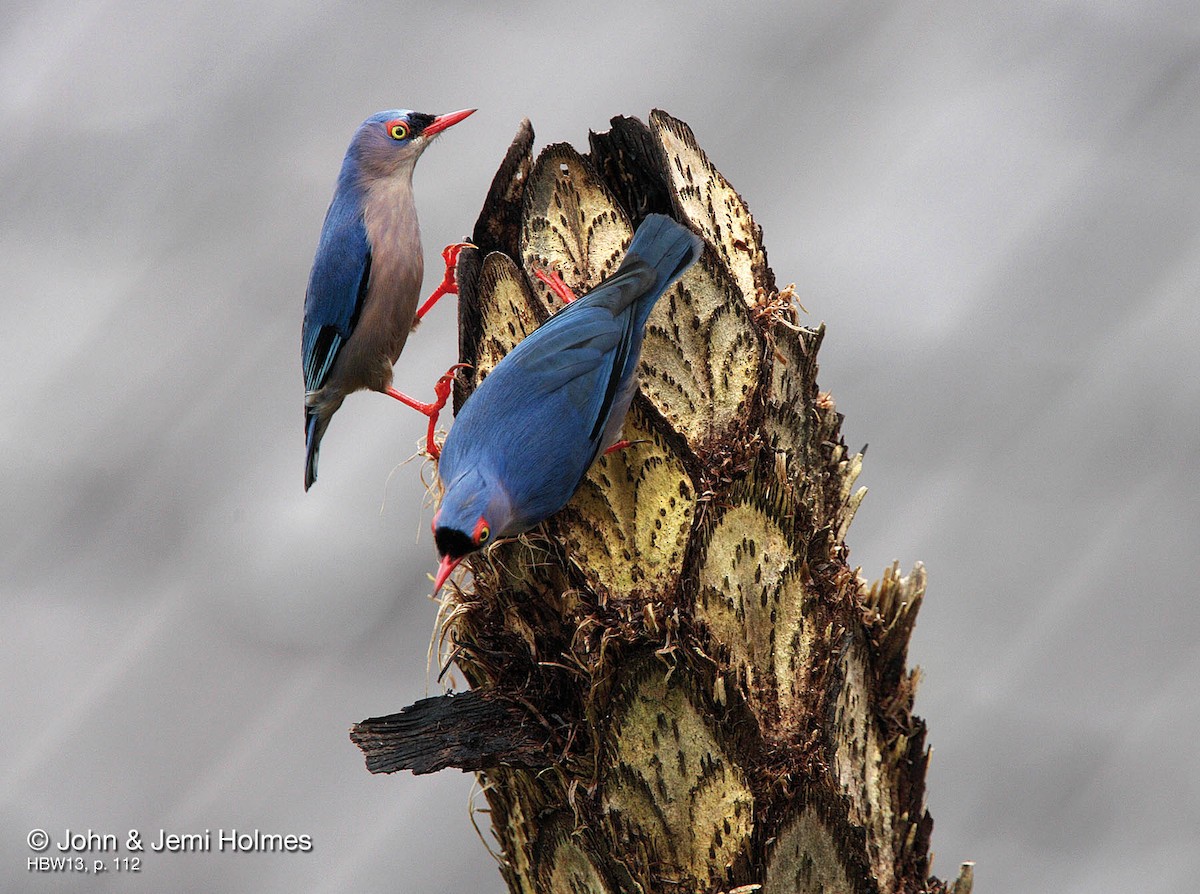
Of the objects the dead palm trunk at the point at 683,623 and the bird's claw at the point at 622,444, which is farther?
the bird's claw at the point at 622,444

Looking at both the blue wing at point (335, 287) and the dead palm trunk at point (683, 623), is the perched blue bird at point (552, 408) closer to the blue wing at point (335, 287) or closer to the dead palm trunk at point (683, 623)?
the dead palm trunk at point (683, 623)

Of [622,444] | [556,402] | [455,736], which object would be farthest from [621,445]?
[455,736]

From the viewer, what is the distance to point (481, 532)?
4.69 ft

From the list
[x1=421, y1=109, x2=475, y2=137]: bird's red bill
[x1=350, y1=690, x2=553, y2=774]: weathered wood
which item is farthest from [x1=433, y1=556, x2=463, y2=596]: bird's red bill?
[x1=421, y1=109, x2=475, y2=137]: bird's red bill

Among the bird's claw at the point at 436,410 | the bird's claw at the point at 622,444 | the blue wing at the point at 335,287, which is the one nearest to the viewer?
the bird's claw at the point at 622,444

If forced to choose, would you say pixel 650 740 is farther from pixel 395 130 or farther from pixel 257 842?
pixel 257 842

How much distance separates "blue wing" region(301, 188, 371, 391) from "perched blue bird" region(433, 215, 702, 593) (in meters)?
0.55

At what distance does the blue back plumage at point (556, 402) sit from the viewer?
146cm

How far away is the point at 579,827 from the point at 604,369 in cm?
62

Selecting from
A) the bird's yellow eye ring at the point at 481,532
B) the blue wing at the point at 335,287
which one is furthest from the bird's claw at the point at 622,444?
the blue wing at the point at 335,287

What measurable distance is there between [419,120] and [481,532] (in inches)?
38.9

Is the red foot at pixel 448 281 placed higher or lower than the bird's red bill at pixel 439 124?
lower

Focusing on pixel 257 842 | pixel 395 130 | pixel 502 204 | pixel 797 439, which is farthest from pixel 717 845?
pixel 257 842

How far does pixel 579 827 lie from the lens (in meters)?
1.42
